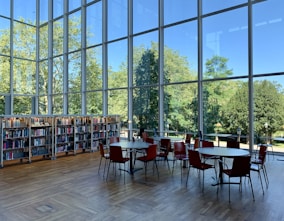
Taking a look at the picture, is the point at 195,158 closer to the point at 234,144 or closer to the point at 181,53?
the point at 234,144

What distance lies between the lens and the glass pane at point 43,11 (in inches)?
578

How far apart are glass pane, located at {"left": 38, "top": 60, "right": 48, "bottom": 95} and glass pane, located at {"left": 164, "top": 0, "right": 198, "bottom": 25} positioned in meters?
8.65

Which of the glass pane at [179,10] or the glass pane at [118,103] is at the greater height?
the glass pane at [179,10]

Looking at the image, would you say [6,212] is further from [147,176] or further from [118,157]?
[147,176]

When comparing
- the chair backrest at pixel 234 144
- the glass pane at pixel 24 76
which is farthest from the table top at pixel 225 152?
the glass pane at pixel 24 76

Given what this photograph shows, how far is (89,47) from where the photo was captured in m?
12.5

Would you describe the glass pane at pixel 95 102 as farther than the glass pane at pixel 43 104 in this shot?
No

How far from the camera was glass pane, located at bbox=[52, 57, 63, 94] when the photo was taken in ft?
45.5

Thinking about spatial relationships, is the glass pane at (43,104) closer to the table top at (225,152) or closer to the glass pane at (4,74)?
the glass pane at (4,74)

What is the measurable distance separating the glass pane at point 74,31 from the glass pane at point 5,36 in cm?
344

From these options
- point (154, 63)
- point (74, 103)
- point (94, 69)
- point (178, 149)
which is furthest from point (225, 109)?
point (74, 103)

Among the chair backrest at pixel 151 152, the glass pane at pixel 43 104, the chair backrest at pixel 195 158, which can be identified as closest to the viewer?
the chair backrest at pixel 195 158

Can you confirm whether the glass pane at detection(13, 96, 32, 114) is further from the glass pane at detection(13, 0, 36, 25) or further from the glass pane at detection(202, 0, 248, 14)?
the glass pane at detection(202, 0, 248, 14)

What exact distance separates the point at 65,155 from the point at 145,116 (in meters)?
3.74
